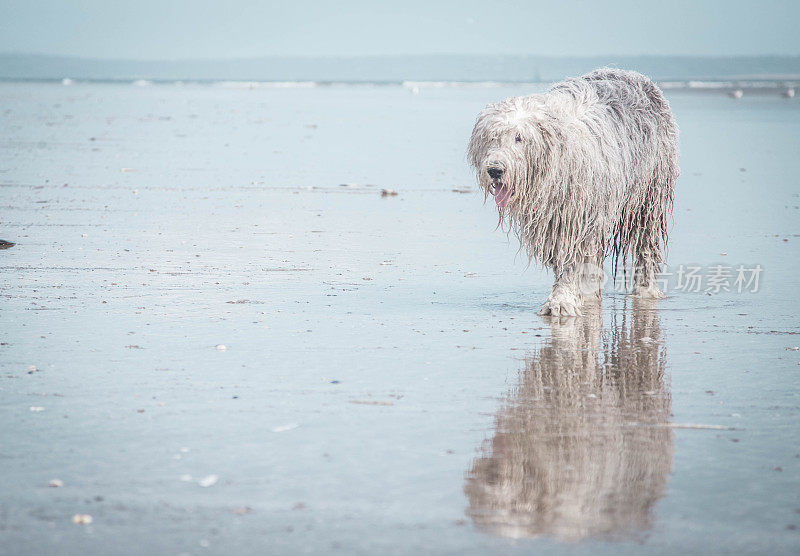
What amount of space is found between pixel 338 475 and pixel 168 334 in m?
2.78

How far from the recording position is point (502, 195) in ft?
25.2

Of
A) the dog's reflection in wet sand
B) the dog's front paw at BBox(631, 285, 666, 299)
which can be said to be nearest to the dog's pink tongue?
the dog's reflection in wet sand

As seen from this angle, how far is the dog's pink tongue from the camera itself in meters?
7.64

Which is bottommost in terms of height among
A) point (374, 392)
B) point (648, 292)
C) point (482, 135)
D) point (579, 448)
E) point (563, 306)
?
point (648, 292)

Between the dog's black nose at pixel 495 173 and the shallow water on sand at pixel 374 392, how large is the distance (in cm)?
99

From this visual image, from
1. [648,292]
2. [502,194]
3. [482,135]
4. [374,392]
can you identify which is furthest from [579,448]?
[648,292]

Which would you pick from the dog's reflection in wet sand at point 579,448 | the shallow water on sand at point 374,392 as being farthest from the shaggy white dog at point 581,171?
the dog's reflection in wet sand at point 579,448

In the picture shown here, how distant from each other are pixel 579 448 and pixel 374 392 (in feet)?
4.22

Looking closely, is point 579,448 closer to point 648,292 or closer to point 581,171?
point 581,171

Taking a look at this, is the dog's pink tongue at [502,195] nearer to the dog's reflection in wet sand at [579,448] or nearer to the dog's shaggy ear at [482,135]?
the dog's shaggy ear at [482,135]

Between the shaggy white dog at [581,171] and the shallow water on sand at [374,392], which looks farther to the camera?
the shaggy white dog at [581,171]

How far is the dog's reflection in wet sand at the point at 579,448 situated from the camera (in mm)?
4094

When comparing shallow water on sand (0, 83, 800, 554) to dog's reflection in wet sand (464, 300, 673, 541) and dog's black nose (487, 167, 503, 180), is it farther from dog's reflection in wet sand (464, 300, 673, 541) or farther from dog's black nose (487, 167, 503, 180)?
dog's black nose (487, 167, 503, 180)

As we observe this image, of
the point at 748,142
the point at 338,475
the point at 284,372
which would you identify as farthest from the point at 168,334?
the point at 748,142
